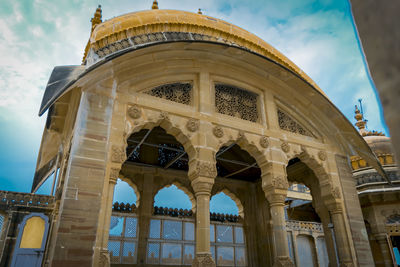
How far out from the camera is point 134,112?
7.59 meters

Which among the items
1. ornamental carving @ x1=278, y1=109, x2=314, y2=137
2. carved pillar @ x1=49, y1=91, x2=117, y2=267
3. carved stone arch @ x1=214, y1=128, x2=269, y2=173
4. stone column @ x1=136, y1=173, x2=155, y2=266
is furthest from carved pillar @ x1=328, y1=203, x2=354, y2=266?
carved pillar @ x1=49, y1=91, x2=117, y2=267

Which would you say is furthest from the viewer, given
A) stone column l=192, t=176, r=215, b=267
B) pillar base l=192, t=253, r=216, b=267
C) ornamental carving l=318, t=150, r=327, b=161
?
ornamental carving l=318, t=150, r=327, b=161

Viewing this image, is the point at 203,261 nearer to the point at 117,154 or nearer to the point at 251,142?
the point at 117,154

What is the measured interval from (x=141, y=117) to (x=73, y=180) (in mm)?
2387

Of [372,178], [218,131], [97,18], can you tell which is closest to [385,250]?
[372,178]

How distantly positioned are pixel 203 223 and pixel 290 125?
4.96 m

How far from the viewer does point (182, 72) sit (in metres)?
9.03

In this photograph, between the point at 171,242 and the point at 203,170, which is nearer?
the point at 203,170

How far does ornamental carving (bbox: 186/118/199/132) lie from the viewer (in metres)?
8.13

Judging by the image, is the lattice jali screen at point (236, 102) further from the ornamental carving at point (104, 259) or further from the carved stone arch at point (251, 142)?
the ornamental carving at point (104, 259)

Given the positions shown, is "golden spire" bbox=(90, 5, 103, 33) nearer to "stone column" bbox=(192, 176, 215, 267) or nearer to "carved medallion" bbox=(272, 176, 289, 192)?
"stone column" bbox=(192, 176, 215, 267)

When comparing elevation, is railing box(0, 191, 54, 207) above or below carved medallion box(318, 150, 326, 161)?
below

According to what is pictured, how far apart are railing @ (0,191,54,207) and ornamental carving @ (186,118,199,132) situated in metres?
3.90

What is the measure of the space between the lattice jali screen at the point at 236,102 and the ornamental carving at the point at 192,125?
1.20 meters
